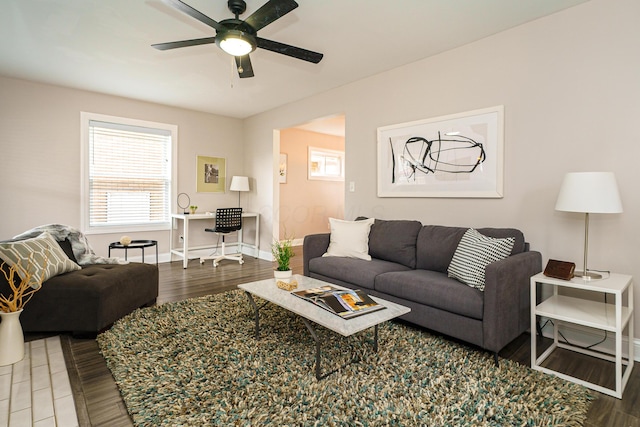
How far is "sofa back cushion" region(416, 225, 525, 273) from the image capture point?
8.81 feet

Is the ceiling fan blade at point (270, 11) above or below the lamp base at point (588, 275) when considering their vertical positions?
above

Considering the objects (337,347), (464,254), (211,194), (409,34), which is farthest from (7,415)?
(211,194)

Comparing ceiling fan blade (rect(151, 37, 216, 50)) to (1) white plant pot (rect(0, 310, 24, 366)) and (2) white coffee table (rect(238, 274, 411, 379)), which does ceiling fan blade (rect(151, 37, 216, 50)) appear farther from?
(1) white plant pot (rect(0, 310, 24, 366))

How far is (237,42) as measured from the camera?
244 centimetres

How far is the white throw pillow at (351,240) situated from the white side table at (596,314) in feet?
5.09

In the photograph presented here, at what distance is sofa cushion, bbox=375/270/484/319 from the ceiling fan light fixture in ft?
6.87

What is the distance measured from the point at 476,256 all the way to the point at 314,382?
4.79 ft

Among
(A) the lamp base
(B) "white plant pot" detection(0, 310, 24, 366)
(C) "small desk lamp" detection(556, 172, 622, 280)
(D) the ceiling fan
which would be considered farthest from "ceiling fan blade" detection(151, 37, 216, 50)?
(A) the lamp base

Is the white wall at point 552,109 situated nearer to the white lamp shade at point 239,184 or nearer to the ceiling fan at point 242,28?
the ceiling fan at point 242,28

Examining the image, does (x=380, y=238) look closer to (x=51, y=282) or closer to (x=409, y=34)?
(x=409, y=34)

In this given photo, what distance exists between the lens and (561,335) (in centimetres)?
254

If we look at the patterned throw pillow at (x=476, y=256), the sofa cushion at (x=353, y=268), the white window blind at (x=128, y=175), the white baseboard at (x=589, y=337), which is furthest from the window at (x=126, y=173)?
the white baseboard at (x=589, y=337)

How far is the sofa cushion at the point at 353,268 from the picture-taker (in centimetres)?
292

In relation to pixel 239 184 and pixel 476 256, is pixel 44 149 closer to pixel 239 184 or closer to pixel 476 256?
pixel 239 184
